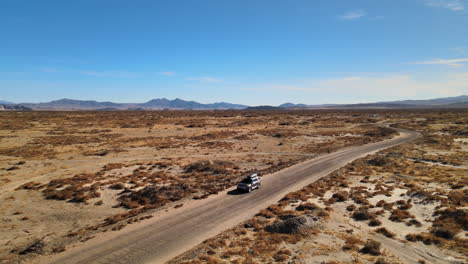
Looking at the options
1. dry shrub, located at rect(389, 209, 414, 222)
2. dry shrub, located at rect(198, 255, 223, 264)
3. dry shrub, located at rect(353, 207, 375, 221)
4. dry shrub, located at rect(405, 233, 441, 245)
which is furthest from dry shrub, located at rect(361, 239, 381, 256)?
dry shrub, located at rect(198, 255, 223, 264)

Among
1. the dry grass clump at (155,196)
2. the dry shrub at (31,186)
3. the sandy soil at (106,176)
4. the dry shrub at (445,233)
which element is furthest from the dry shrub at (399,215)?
the dry shrub at (31,186)

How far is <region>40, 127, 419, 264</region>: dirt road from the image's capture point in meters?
17.7

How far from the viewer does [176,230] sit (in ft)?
69.8

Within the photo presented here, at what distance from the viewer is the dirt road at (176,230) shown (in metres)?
17.7

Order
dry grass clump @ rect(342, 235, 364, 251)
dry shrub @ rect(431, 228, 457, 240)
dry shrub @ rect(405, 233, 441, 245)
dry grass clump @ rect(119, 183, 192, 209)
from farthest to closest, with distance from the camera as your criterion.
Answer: dry grass clump @ rect(119, 183, 192, 209) → dry shrub @ rect(431, 228, 457, 240) → dry shrub @ rect(405, 233, 441, 245) → dry grass clump @ rect(342, 235, 364, 251)

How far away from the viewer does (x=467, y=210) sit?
75.9 feet

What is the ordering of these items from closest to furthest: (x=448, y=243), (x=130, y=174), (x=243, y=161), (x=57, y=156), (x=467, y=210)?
1. (x=448, y=243)
2. (x=467, y=210)
3. (x=130, y=174)
4. (x=243, y=161)
5. (x=57, y=156)

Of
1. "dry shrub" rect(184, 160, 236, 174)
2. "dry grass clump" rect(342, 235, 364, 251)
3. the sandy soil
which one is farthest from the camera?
"dry shrub" rect(184, 160, 236, 174)

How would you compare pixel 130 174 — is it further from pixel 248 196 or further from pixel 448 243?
pixel 448 243

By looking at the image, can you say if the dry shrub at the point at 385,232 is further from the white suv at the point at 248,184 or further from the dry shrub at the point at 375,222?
the white suv at the point at 248,184

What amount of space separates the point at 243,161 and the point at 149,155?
21.1 metres

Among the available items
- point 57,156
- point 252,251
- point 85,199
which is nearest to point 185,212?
point 252,251

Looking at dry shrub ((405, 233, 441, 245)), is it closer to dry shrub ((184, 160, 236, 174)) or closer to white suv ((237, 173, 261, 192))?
white suv ((237, 173, 261, 192))

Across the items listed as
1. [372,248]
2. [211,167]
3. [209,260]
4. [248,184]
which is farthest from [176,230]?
[211,167]
